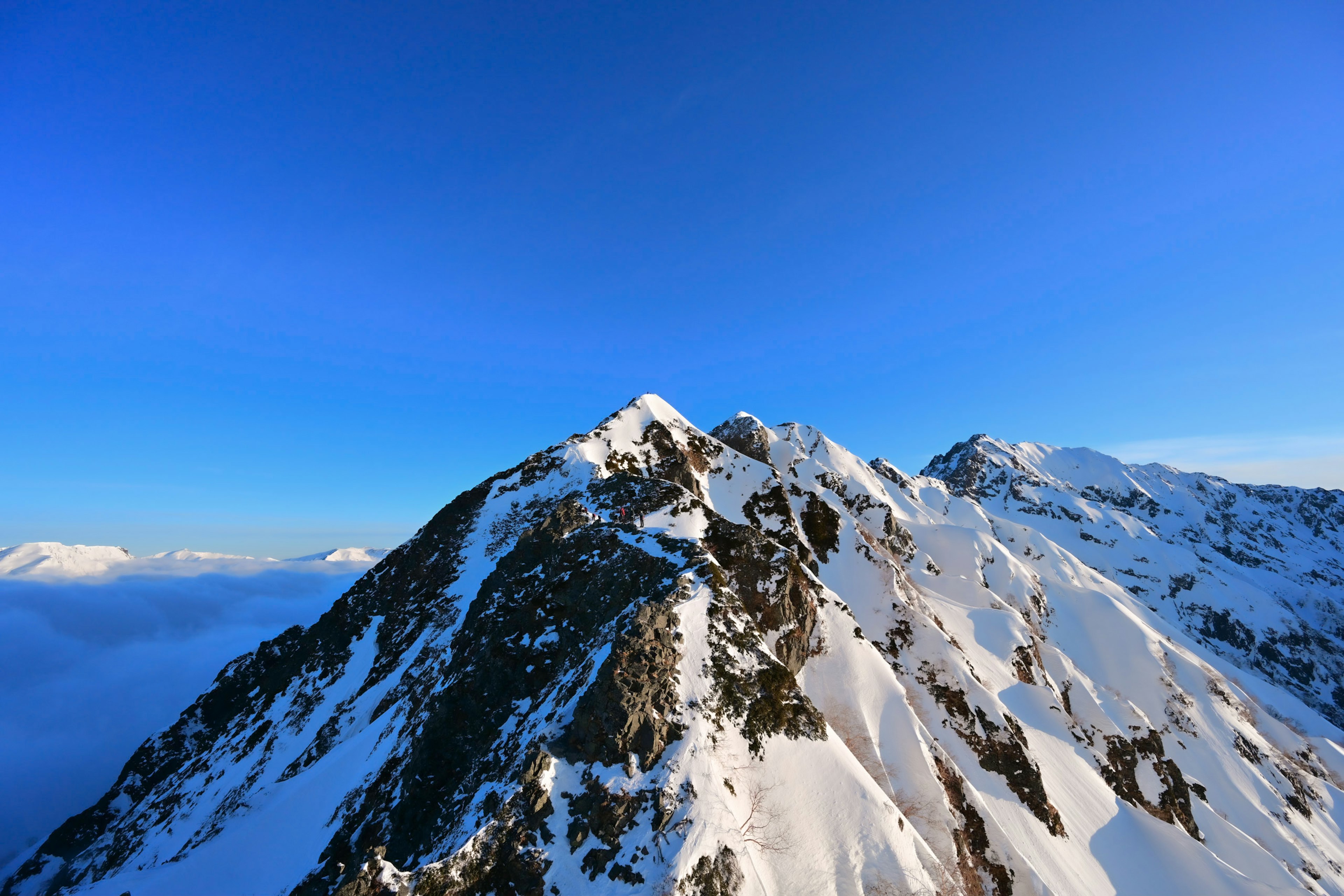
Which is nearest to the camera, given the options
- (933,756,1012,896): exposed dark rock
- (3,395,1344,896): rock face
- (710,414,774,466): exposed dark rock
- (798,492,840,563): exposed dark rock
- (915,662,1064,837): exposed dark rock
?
(3,395,1344,896): rock face

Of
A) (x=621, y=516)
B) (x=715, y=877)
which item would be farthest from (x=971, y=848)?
(x=621, y=516)

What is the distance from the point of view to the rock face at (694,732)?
20438 millimetres

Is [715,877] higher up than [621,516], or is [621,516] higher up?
[621,516]

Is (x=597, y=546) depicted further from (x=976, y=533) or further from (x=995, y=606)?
(x=976, y=533)

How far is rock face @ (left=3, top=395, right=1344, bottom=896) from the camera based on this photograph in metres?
20.4

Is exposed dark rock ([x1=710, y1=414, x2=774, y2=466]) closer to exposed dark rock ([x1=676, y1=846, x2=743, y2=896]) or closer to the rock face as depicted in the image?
the rock face

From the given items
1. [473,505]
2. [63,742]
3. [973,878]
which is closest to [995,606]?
[973,878]

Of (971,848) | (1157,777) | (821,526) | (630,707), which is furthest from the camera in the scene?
(821,526)

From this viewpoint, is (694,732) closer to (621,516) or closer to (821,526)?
(621,516)

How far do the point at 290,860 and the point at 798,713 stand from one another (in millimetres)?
31843

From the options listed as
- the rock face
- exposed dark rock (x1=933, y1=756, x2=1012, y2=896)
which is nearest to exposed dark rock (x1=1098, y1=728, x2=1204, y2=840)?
the rock face

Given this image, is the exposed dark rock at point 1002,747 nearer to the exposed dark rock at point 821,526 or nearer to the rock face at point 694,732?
the rock face at point 694,732

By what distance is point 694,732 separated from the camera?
21797 mm

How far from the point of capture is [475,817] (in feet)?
66.3
